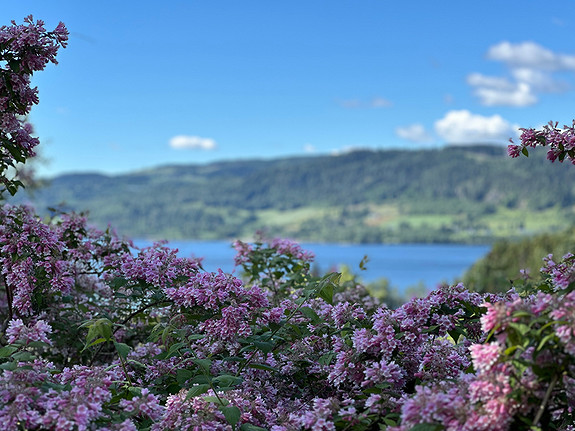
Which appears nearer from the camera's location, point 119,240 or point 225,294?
point 225,294

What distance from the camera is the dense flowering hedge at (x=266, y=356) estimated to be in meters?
2.76

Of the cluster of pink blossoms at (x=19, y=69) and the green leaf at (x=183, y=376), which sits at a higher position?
the cluster of pink blossoms at (x=19, y=69)

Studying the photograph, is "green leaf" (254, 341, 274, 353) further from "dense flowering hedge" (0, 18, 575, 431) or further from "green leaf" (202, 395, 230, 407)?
"green leaf" (202, 395, 230, 407)

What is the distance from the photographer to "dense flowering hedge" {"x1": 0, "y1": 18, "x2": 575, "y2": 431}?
2762 millimetres

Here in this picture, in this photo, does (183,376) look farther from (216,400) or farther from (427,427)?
(427,427)

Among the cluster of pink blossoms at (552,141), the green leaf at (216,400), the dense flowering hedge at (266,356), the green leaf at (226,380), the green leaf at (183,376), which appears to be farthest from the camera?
the cluster of pink blossoms at (552,141)

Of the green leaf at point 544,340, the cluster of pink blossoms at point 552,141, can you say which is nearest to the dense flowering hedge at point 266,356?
the green leaf at point 544,340

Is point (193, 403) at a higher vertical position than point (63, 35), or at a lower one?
lower

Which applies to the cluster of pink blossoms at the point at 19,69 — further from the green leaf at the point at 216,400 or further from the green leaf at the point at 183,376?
the green leaf at the point at 216,400

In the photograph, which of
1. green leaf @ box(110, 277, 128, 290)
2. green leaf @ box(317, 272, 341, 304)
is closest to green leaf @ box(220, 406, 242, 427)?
green leaf @ box(317, 272, 341, 304)

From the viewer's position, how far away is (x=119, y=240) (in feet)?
21.9

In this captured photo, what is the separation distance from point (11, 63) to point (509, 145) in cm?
384

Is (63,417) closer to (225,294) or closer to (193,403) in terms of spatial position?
(193,403)

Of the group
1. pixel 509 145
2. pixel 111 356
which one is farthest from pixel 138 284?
pixel 509 145
